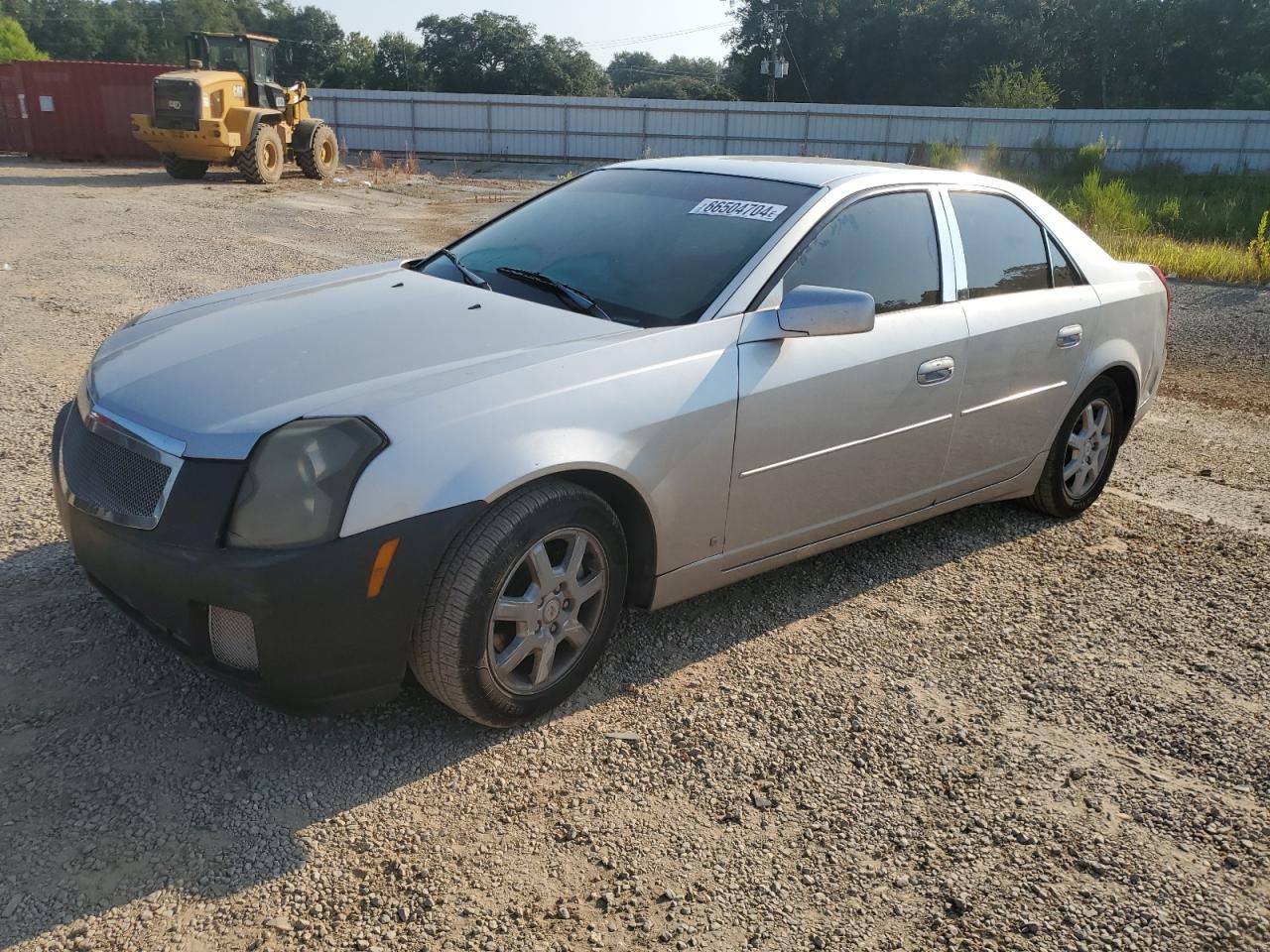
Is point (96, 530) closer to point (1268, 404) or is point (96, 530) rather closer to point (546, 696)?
point (546, 696)

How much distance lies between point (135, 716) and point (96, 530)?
0.56 meters

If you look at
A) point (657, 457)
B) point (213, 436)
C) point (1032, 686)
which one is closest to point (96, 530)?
point (213, 436)

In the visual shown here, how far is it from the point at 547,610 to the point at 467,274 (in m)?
1.55

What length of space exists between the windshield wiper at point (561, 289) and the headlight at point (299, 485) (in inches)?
41.8

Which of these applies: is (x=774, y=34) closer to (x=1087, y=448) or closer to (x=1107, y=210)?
(x=1107, y=210)

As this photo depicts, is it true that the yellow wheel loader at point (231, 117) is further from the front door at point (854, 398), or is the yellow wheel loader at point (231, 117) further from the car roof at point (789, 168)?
the front door at point (854, 398)

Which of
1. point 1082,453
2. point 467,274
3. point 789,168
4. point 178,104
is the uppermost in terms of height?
point 178,104

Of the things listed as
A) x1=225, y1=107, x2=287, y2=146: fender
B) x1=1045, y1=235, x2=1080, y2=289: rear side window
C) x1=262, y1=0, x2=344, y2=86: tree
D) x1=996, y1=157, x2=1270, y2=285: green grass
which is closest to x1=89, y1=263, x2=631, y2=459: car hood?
x1=1045, y1=235, x2=1080, y2=289: rear side window

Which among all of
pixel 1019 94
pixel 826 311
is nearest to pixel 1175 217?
pixel 826 311

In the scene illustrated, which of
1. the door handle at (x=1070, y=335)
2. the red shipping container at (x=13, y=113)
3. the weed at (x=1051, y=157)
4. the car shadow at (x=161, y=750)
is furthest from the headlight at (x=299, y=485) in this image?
the red shipping container at (x=13, y=113)

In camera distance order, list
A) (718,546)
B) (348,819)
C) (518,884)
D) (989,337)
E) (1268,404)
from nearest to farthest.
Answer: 1. (518,884)
2. (348,819)
3. (718,546)
4. (989,337)
5. (1268,404)

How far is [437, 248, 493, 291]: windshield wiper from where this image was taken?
3.71 m

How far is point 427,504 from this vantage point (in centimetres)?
253

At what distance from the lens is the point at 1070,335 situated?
14.3 ft
